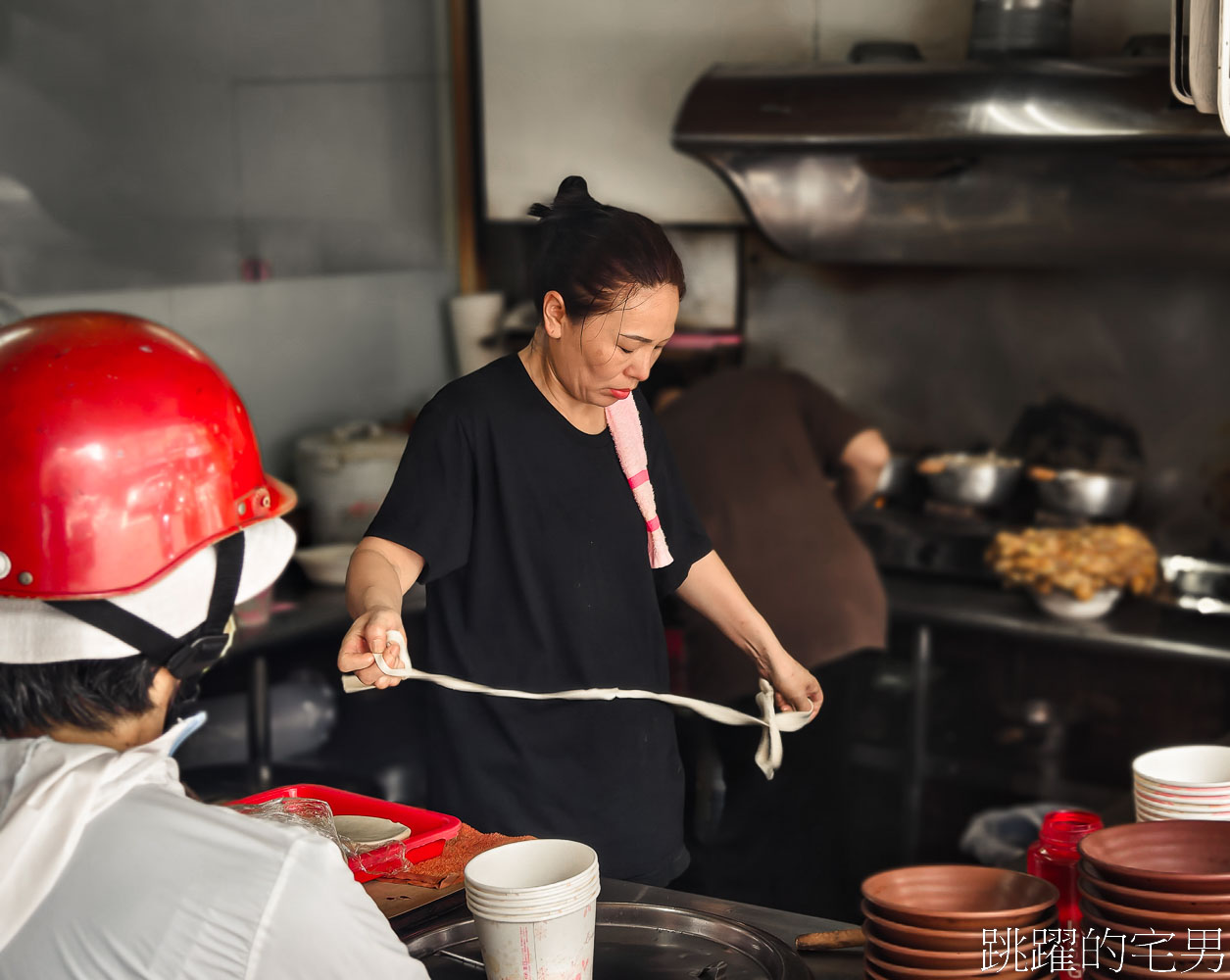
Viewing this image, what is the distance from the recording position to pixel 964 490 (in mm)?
3650

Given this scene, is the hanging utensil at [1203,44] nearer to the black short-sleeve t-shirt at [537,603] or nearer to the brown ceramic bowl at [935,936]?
the black short-sleeve t-shirt at [537,603]

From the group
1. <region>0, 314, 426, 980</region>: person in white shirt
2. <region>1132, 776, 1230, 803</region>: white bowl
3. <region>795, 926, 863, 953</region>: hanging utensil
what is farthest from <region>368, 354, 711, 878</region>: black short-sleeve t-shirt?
<region>1132, 776, 1230, 803</region>: white bowl

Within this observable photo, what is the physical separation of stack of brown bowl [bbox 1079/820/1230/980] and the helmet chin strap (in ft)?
2.86

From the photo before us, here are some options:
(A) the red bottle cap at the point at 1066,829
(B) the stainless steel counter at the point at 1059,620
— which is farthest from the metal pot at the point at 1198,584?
(A) the red bottle cap at the point at 1066,829

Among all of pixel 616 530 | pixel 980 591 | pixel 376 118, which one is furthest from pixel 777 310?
pixel 616 530

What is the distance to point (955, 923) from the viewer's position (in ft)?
3.76

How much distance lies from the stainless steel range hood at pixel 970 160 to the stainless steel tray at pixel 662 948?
87.0 inches

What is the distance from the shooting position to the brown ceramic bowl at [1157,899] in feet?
3.66

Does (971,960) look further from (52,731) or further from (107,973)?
(52,731)

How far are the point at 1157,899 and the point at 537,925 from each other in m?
0.52

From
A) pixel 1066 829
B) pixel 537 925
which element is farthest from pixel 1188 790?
pixel 537 925

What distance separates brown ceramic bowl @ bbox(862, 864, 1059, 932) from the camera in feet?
3.92

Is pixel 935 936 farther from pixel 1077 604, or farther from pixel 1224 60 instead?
pixel 1077 604

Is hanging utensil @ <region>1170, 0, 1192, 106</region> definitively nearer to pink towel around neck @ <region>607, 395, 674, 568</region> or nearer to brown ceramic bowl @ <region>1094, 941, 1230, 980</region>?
pink towel around neck @ <region>607, 395, 674, 568</region>
